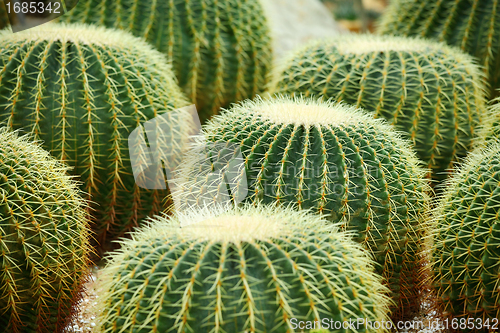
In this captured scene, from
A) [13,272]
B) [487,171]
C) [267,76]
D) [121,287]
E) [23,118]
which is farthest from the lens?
[267,76]

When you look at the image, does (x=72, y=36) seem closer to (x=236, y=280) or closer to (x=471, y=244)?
(x=236, y=280)

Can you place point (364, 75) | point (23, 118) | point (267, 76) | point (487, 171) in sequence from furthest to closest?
point (267, 76) < point (364, 75) < point (23, 118) < point (487, 171)

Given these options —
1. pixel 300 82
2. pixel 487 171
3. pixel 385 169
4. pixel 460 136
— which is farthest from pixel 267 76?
pixel 487 171

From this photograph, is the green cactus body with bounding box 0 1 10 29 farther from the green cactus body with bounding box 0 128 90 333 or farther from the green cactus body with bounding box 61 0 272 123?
the green cactus body with bounding box 0 128 90 333

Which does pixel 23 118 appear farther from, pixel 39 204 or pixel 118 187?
pixel 39 204

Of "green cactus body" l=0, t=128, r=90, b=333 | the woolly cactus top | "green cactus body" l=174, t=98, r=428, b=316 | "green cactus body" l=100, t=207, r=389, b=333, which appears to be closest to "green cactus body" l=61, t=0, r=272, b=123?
the woolly cactus top

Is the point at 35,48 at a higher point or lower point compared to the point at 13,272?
higher

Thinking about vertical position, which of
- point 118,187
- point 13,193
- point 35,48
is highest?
point 35,48
